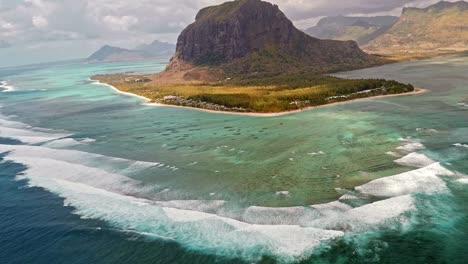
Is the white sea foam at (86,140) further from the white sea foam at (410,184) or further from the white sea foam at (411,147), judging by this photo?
the white sea foam at (411,147)

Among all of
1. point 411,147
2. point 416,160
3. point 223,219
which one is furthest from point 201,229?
point 411,147

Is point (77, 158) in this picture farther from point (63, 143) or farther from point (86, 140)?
point (63, 143)

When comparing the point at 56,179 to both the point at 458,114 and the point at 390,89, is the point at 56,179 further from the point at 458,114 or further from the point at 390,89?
the point at 390,89

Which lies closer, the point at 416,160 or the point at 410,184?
the point at 410,184

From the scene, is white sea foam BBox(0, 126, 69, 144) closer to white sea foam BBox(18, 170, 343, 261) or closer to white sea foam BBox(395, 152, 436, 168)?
white sea foam BBox(18, 170, 343, 261)

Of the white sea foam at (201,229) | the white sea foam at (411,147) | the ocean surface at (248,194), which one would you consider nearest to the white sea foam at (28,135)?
the ocean surface at (248,194)
